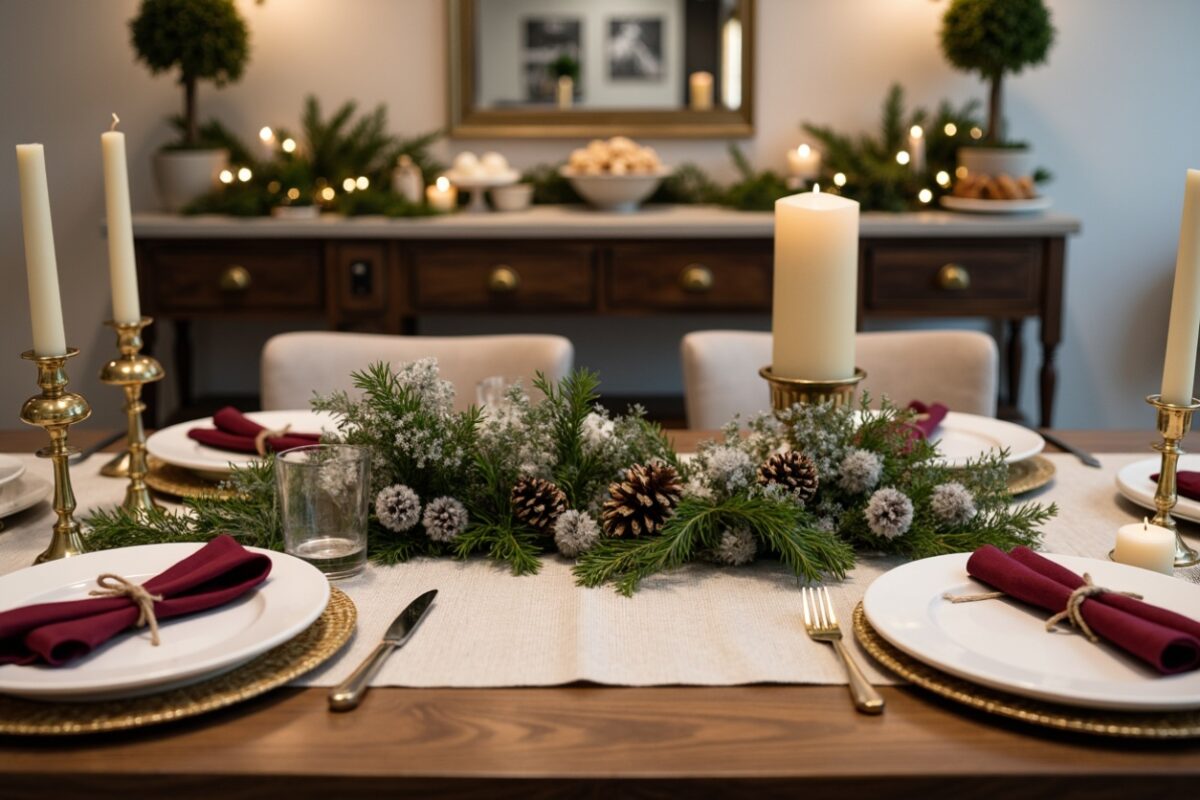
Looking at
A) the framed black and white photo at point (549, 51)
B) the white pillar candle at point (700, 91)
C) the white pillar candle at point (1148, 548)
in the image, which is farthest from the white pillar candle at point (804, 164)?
the white pillar candle at point (1148, 548)

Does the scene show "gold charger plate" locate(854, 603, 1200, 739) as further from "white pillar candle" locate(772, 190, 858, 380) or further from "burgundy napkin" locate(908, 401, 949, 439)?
"burgundy napkin" locate(908, 401, 949, 439)

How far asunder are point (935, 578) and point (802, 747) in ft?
0.87

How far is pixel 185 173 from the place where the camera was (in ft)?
9.77

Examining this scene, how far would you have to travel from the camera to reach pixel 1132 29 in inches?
125

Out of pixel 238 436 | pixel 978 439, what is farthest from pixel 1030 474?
pixel 238 436

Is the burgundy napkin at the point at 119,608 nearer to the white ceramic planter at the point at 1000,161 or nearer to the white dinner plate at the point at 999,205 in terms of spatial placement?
the white dinner plate at the point at 999,205

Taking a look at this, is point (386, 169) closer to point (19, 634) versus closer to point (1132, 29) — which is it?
point (1132, 29)

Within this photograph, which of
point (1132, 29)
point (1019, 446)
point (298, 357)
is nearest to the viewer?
point (1019, 446)

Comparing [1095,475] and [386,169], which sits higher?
[386,169]

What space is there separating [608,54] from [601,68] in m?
0.04

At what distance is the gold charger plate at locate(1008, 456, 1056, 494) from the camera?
4.21 ft

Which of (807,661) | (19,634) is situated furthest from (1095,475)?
(19,634)

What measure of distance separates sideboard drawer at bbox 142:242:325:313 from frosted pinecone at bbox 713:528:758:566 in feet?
6.43

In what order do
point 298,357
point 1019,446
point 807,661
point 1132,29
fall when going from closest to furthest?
1. point 807,661
2. point 1019,446
3. point 298,357
4. point 1132,29
